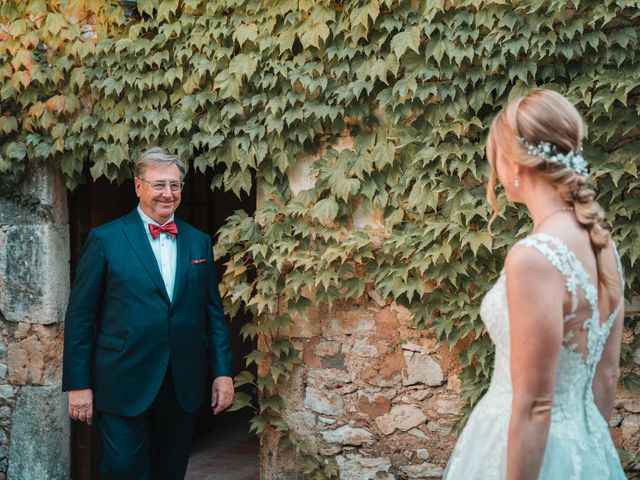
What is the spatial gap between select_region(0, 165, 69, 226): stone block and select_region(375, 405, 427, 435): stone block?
2.38 m

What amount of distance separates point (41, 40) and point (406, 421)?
10.2ft

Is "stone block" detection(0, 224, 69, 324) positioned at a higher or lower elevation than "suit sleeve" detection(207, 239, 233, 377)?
higher

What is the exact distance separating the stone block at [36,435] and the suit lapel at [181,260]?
1.70 meters

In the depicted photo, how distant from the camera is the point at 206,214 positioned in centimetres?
532

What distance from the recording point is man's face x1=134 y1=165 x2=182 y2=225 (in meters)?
3.08


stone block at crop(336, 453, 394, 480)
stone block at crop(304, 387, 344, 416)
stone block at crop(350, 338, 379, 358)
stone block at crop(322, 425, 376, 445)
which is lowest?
stone block at crop(336, 453, 394, 480)

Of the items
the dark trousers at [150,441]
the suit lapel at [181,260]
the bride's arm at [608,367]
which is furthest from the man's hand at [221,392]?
the bride's arm at [608,367]

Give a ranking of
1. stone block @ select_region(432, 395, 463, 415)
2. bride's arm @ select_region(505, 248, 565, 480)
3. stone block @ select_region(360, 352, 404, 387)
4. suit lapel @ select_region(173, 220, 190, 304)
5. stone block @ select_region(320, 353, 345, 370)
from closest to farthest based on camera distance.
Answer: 1. bride's arm @ select_region(505, 248, 565, 480)
2. suit lapel @ select_region(173, 220, 190, 304)
3. stone block @ select_region(432, 395, 463, 415)
4. stone block @ select_region(360, 352, 404, 387)
5. stone block @ select_region(320, 353, 345, 370)

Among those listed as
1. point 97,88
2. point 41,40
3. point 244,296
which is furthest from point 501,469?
point 41,40

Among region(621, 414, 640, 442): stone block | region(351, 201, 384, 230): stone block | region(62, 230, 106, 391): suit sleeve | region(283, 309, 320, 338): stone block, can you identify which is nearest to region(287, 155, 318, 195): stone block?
region(351, 201, 384, 230): stone block

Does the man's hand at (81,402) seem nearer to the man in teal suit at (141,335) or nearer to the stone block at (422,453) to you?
the man in teal suit at (141,335)

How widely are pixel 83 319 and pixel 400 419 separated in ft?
5.51

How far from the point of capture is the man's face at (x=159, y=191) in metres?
3.08

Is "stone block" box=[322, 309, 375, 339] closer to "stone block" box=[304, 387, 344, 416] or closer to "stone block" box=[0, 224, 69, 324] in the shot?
"stone block" box=[304, 387, 344, 416]
